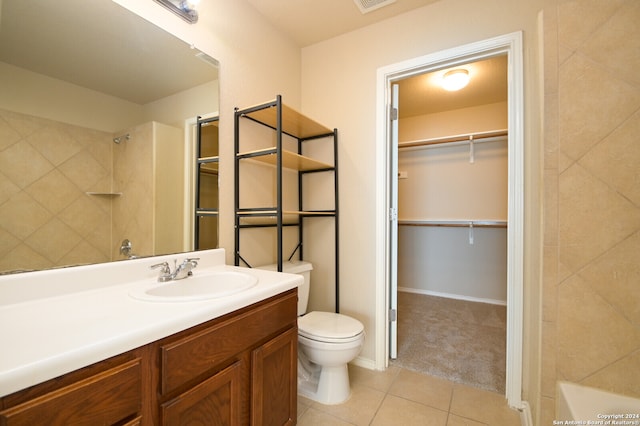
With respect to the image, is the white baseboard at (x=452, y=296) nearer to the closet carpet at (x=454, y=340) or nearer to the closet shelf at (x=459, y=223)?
the closet carpet at (x=454, y=340)

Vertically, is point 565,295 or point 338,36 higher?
point 338,36

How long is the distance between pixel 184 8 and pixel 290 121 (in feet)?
2.60

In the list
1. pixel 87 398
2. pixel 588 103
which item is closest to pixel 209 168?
pixel 87 398

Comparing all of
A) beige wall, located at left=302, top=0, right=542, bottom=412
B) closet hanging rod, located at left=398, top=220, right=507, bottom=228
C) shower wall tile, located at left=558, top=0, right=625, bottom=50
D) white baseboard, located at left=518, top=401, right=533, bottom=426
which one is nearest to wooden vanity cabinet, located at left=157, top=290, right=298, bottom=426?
beige wall, located at left=302, top=0, right=542, bottom=412

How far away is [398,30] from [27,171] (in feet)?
6.93

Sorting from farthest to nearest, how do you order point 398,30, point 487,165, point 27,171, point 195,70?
point 487,165
point 398,30
point 195,70
point 27,171

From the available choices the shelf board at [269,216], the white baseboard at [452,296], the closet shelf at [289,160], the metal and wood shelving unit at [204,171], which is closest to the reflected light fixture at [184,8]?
the metal and wood shelving unit at [204,171]

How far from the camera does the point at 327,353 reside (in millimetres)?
1506

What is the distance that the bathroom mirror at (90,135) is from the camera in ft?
3.08

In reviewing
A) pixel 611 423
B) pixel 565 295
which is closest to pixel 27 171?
pixel 565 295

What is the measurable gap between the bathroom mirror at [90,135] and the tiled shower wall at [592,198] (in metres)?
1.75

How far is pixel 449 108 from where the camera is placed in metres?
3.34

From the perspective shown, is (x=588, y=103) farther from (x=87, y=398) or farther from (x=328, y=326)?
(x=87, y=398)

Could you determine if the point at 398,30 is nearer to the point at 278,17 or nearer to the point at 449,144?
the point at 278,17
